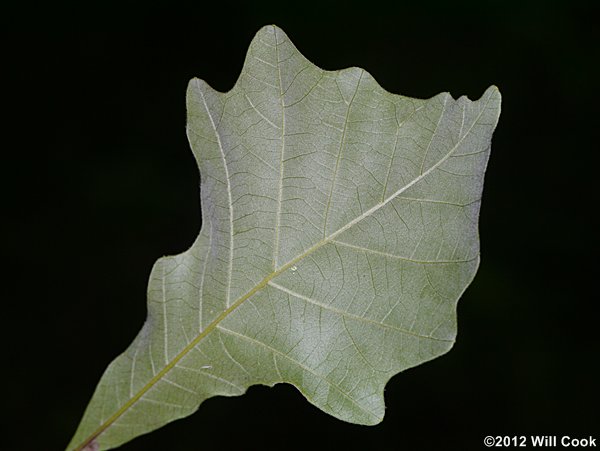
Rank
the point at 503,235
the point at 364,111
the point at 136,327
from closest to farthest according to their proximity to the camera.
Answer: the point at 364,111, the point at 136,327, the point at 503,235

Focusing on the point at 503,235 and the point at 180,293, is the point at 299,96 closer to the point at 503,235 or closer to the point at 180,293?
the point at 180,293

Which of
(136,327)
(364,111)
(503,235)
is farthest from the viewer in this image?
(503,235)

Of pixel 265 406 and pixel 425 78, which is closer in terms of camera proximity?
pixel 265 406

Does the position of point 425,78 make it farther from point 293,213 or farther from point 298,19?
point 293,213

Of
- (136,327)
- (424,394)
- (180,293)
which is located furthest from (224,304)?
(424,394)

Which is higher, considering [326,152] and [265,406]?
Result: [326,152]

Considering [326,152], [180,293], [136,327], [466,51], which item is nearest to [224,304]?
[180,293]

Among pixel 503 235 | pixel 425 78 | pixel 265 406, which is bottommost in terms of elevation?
pixel 265 406
